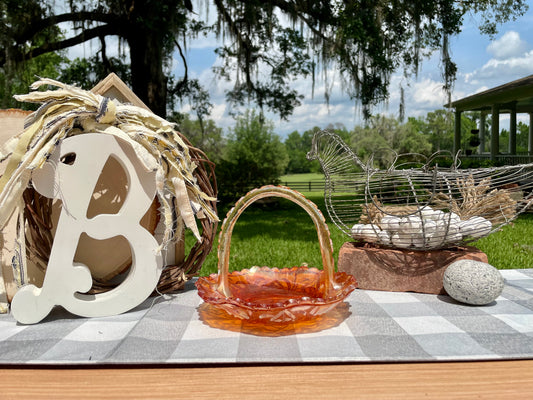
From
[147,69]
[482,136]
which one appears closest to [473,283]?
[147,69]

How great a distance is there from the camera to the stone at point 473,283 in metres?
1.71

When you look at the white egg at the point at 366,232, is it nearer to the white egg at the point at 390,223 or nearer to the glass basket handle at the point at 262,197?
the white egg at the point at 390,223

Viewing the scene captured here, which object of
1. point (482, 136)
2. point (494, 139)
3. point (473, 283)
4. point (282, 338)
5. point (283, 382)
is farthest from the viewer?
point (482, 136)

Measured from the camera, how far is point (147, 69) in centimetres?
548

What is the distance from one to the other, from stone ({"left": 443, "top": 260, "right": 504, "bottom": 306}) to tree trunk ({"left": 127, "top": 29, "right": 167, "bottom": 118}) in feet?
15.1

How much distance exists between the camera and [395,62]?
223 inches

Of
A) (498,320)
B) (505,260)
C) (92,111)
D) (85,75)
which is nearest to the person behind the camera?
(498,320)

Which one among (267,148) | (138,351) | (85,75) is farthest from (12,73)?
(267,148)

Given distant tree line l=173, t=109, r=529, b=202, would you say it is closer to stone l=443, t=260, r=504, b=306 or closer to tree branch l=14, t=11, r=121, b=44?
stone l=443, t=260, r=504, b=306

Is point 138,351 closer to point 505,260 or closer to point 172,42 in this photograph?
point 505,260

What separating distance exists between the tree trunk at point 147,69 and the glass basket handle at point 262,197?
4325mm

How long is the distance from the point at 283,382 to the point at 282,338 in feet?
0.86

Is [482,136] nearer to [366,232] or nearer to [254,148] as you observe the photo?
[254,148]

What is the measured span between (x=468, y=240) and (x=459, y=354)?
0.97 metres
